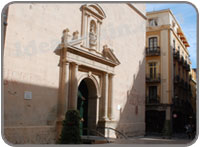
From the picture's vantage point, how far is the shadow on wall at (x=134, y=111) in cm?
1472

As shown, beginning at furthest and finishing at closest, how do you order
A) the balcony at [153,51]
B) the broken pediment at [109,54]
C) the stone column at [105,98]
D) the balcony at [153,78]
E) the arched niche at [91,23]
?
the balcony at [153,51], the balcony at [153,78], the broken pediment at [109,54], the stone column at [105,98], the arched niche at [91,23]

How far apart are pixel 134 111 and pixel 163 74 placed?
1027cm

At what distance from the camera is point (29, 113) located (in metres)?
9.06

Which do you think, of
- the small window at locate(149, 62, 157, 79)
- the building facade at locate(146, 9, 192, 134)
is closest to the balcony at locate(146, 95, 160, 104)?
the building facade at locate(146, 9, 192, 134)

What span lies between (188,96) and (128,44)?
16748 mm

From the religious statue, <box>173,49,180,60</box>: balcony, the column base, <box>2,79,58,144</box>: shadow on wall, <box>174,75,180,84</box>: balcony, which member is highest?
<box>173,49,180,60</box>: balcony

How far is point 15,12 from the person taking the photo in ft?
28.5

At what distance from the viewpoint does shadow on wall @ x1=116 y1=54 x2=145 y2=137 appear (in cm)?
1472

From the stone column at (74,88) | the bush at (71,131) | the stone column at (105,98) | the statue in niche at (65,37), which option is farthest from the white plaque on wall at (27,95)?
the stone column at (105,98)

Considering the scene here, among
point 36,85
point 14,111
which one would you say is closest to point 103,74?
point 36,85

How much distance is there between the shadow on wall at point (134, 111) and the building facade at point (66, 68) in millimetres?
56

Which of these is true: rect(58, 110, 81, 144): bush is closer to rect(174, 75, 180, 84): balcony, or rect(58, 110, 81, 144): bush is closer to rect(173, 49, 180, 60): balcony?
rect(174, 75, 180, 84): balcony

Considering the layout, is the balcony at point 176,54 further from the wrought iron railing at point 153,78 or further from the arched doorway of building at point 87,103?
the arched doorway of building at point 87,103

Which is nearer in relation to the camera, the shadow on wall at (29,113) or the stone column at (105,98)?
the shadow on wall at (29,113)
